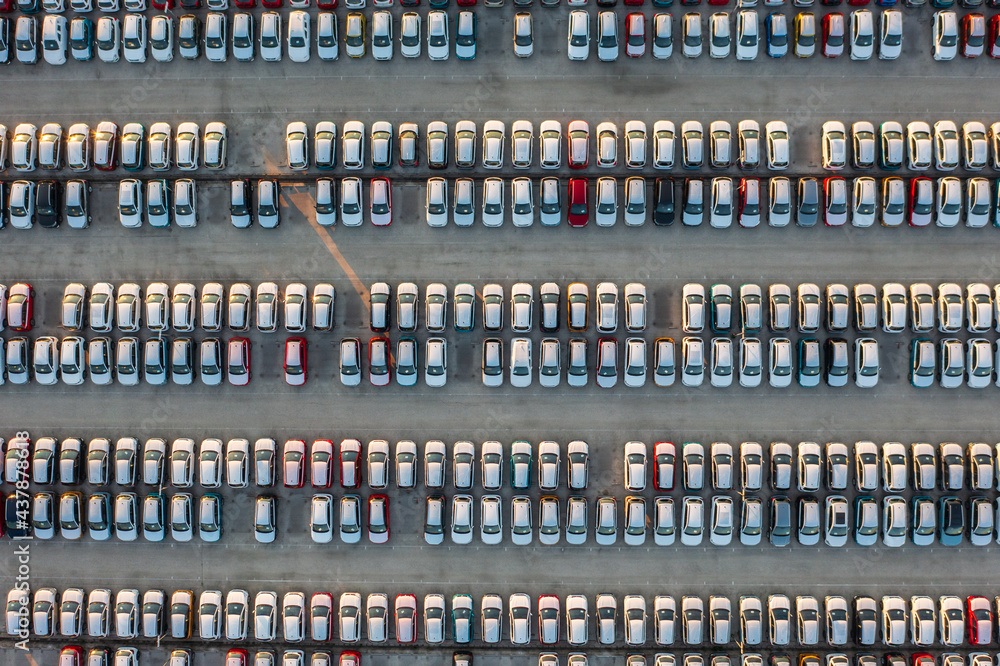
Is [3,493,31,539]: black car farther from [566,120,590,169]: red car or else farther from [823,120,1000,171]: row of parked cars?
[823,120,1000,171]: row of parked cars

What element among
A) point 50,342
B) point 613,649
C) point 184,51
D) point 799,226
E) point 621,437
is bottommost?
point 613,649

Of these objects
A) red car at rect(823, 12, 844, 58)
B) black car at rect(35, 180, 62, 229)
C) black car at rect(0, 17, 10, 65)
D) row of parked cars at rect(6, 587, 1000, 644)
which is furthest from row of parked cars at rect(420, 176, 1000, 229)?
row of parked cars at rect(6, 587, 1000, 644)

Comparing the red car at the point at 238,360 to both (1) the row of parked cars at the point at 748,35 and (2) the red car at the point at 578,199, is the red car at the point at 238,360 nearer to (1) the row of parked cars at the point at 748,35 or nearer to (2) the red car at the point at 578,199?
(2) the red car at the point at 578,199

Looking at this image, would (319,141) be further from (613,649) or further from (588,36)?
(613,649)

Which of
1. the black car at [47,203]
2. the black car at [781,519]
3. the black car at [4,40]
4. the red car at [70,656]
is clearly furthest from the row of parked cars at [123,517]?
the black car at [781,519]

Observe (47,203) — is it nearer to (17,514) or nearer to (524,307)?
(17,514)

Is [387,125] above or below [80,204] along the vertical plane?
above

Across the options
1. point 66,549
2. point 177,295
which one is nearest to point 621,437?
point 177,295
